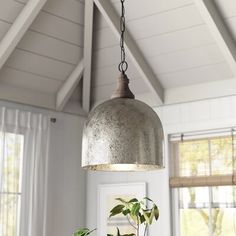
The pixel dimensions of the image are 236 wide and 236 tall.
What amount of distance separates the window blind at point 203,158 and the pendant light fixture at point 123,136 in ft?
6.81

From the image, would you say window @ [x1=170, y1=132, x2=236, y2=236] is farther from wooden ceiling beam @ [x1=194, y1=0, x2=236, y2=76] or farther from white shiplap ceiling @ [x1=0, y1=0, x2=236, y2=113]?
wooden ceiling beam @ [x1=194, y1=0, x2=236, y2=76]

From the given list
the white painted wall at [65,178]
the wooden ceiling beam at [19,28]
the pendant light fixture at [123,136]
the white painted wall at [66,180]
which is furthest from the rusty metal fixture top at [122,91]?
the white painted wall at [66,180]

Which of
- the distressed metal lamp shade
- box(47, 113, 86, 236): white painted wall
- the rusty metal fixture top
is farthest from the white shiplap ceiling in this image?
the distressed metal lamp shade

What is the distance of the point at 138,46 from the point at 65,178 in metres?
1.42

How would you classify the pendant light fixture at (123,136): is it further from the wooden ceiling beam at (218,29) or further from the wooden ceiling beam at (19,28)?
the wooden ceiling beam at (19,28)

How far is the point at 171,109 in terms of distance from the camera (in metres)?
4.52

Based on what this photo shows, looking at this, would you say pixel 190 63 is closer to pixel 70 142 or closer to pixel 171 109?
pixel 171 109

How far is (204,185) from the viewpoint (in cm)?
420

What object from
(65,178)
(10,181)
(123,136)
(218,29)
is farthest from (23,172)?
(123,136)

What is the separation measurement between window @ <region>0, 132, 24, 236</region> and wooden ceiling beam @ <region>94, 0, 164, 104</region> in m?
1.18

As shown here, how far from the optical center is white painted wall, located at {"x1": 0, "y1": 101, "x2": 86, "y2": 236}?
4.61m

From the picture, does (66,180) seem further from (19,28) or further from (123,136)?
(123,136)

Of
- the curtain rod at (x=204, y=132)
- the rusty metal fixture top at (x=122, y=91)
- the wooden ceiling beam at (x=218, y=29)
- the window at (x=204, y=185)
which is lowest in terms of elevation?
the window at (x=204, y=185)

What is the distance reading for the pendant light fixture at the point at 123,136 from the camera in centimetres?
206
